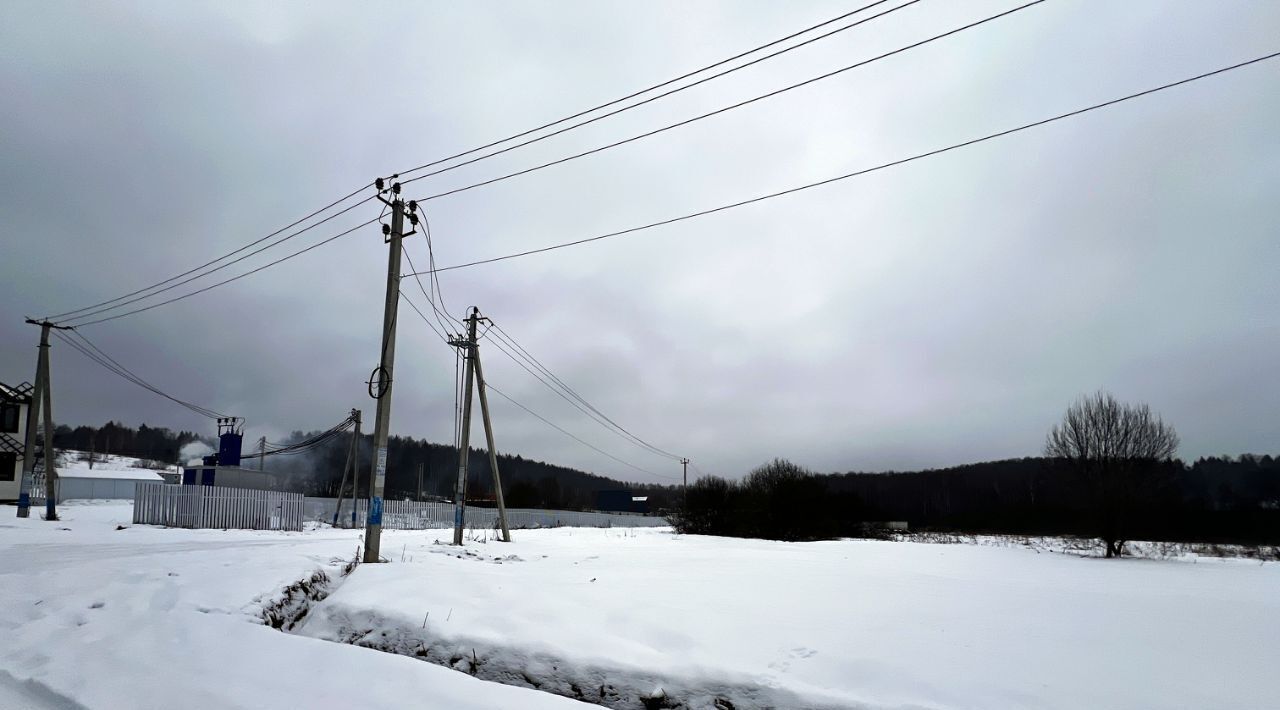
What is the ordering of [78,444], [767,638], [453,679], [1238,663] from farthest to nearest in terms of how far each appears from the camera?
[78,444], [767,638], [1238,663], [453,679]

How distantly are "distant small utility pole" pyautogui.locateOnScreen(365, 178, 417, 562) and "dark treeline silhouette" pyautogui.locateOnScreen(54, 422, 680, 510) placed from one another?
72027 mm

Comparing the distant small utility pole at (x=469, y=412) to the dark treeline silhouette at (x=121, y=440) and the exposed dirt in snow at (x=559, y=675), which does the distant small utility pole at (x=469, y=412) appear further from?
the dark treeline silhouette at (x=121, y=440)

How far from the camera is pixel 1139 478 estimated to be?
29.4m

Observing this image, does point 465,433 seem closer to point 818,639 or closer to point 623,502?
point 818,639

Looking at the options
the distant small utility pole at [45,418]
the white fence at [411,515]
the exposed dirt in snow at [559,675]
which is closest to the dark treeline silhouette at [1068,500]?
the white fence at [411,515]

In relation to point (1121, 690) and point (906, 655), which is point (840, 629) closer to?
point (906, 655)

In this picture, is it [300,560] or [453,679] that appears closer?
[453,679]

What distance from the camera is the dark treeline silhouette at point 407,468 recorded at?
8912 centimetres

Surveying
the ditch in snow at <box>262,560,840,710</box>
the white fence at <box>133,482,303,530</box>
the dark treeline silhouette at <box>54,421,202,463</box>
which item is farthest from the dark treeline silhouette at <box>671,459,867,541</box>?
the dark treeline silhouette at <box>54,421,202,463</box>

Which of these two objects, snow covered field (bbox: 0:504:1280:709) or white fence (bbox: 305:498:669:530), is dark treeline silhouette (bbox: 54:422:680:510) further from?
snow covered field (bbox: 0:504:1280:709)

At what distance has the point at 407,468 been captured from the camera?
13288cm

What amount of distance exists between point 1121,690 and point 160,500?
29.1m

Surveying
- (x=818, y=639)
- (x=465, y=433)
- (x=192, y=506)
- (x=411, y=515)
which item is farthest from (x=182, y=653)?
(x=411, y=515)

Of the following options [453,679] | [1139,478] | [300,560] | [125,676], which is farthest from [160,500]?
[1139,478]
